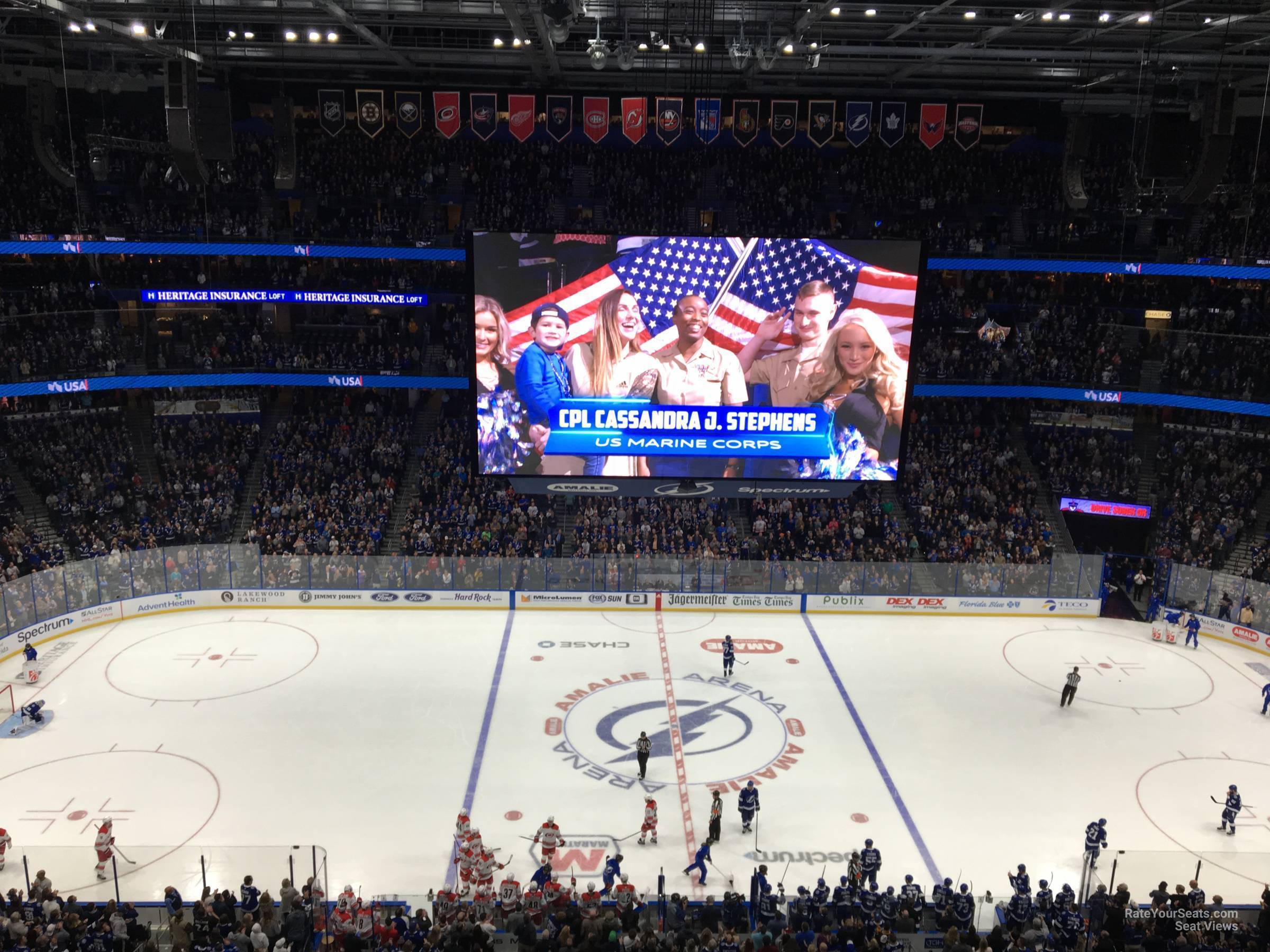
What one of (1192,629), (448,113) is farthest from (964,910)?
(448,113)

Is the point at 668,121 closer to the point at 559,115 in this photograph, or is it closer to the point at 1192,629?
the point at 559,115

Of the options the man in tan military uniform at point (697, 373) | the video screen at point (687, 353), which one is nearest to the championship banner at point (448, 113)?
the video screen at point (687, 353)

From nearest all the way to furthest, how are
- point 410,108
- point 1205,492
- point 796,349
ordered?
1. point 796,349
2. point 410,108
3. point 1205,492

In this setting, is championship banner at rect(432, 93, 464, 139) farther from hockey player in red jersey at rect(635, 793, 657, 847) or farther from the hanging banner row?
hockey player in red jersey at rect(635, 793, 657, 847)

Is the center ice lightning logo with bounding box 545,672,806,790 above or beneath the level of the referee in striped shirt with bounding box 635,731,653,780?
beneath

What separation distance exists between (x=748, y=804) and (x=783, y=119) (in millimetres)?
18760

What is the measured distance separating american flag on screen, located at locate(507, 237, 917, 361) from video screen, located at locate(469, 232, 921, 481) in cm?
4

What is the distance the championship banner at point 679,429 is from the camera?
23.4 m

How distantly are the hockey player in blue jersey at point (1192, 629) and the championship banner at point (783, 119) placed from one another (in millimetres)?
16389

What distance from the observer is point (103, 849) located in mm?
14000

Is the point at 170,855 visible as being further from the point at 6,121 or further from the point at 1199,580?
the point at 6,121

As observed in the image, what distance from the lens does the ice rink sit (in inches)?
633

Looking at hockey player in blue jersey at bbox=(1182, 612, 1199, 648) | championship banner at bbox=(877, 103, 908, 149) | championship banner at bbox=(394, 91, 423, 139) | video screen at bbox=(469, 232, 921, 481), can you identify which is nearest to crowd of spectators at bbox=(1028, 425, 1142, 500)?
hockey player in blue jersey at bbox=(1182, 612, 1199, 648)

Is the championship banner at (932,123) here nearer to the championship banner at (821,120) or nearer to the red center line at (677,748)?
the championship banner at (821,120)
